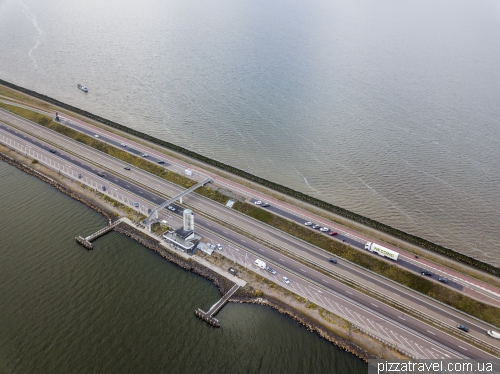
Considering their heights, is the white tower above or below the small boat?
below

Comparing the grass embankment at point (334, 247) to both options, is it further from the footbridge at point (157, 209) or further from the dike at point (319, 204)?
the dike at point (319, 204)

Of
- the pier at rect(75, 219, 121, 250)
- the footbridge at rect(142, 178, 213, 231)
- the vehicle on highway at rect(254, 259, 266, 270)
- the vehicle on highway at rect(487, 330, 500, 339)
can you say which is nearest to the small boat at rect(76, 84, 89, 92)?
the footbridge at rect(142, 178, 213, 231)

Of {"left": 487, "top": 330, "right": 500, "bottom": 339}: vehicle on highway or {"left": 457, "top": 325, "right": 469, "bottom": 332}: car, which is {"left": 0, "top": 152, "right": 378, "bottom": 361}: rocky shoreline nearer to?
{"left": 457, "top": 325, "right": 469, "bottom": 332}: car

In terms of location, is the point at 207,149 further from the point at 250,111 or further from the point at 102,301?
the point at 102,301

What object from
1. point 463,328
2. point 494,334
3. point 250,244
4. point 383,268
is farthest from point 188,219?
point 494,334

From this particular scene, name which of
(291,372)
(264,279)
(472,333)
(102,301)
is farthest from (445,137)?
(102,301)

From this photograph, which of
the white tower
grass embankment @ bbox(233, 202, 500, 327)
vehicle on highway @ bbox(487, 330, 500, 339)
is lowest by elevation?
the white tower

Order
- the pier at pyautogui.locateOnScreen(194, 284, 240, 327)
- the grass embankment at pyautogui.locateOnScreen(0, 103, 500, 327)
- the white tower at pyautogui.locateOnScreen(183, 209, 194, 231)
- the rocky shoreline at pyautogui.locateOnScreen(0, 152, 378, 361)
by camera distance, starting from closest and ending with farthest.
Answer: the rocky shoreline at pyautogui.locateOnScreen(0, 152, 378, 361)
the pier at pyautogui.locateOnScreen(194, 284, 240, 327)
the grass embankment at pyautogui.locateOnScreen(0, 103, 500, 327)
the white tower at pyautogui.locateOnScreen(183, 209, 194, 231)
